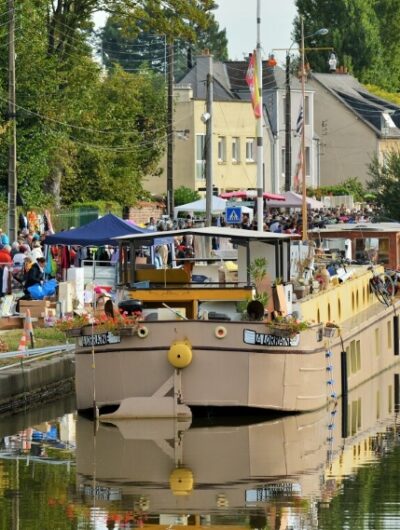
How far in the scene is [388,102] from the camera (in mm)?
113625

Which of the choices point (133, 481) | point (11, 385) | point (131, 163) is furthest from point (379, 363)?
point (131, 163)

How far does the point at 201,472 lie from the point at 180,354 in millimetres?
3272

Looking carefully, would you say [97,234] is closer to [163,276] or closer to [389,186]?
[163,276]

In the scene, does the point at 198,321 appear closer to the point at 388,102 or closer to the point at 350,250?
the point at 350,250

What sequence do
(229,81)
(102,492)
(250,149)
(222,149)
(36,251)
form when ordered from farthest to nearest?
(229,81) → (250,149) → (222,149) → (36,251) → (102,492)

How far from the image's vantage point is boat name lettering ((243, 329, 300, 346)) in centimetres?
2478

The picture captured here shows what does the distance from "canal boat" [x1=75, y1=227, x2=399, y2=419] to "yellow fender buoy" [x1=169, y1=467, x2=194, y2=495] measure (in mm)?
3109

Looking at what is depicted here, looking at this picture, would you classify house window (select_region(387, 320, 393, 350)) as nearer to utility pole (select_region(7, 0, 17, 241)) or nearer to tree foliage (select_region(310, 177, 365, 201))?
utility pole (select_region(7, 0, 17, 241))

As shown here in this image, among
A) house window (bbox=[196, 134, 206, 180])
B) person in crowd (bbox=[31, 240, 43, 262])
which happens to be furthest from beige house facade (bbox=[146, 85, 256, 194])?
person in crowd (bbox=[31, 240, 43, 262])

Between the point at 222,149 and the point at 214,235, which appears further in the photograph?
the point at 222,149

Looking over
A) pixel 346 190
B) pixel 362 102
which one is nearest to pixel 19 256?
pixel 346 190

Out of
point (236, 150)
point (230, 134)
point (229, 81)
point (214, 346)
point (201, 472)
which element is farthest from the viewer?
point (229, 81)

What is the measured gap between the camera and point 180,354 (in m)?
24.6

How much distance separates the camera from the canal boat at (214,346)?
81.3ft
